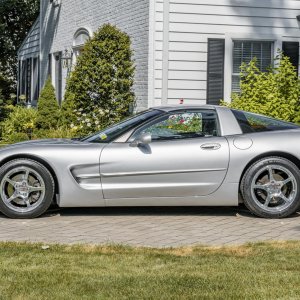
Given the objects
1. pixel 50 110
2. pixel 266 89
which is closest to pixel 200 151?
pixel 266 89

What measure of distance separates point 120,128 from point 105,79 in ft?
21.0

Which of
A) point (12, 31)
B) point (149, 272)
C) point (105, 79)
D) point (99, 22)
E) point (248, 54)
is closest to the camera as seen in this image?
point (149, 272)

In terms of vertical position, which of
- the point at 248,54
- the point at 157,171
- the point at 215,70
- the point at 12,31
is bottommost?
the point at 157,171

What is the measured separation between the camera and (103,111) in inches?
588

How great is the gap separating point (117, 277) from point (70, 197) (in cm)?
282

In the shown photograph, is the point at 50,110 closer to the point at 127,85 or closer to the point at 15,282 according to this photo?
the point at 127,85

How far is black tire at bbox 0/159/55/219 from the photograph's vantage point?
26.8ft

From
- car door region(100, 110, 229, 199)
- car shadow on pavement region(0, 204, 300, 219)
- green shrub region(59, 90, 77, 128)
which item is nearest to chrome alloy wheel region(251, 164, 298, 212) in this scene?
car shadow on pavement region(0, 204, 300, 219)

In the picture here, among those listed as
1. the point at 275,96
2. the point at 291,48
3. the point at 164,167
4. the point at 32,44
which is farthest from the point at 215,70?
the point at 32,44

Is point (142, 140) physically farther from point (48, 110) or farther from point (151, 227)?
point (48, 110)

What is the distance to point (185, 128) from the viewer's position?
8.75 m

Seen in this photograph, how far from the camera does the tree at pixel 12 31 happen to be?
30.1 meters

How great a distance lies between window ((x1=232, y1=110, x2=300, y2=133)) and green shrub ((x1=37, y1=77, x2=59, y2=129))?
1010cm

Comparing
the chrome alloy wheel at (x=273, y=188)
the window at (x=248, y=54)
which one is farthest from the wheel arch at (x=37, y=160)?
the window at (x=248, y=54)
